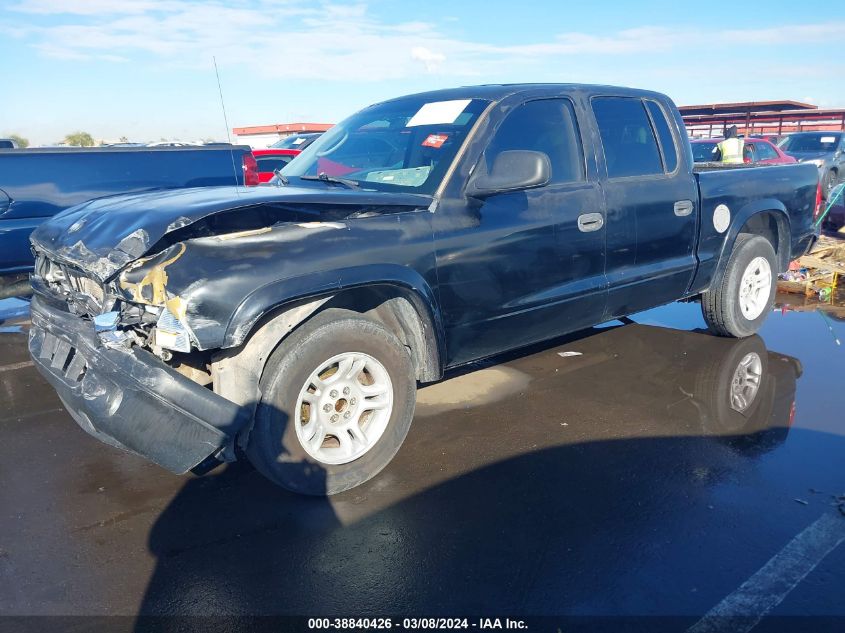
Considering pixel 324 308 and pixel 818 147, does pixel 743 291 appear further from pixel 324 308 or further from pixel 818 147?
pixel 818 147

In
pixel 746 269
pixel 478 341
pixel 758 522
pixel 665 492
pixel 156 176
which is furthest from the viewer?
pixel 156 176

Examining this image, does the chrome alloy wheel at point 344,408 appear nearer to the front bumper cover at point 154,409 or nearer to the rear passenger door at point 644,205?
the front bumper cover at point 154,409

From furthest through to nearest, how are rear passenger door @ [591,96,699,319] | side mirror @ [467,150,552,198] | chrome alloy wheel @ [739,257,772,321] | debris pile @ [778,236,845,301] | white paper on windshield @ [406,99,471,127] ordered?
1. debris pile @ [778,236,845,301]
2. chrome alloy wheel @ [739,257,772,321]
3. rear passenger door @ [591,96,699,319]
4. white paper on windshield @ [406,99,471,127]
5. side mirror @ [467,150,552,198]

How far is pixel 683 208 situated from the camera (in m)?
4.80

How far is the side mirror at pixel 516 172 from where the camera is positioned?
354 cm

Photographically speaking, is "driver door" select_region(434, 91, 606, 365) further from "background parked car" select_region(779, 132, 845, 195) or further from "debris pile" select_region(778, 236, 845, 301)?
"background parked car" select_region(779, 132, 845, 195)

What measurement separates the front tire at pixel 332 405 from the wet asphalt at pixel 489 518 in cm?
17

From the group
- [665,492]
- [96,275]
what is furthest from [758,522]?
[96,275]

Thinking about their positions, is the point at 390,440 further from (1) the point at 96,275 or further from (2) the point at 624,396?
(2) the point at 624,396

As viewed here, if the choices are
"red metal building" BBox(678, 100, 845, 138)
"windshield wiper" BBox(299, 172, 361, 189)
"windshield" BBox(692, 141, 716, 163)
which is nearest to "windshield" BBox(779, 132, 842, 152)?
"windshield" BBox(692, 141, 716, 163)

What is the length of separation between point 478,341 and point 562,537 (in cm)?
120

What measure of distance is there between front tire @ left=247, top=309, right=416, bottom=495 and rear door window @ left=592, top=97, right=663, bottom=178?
208cm

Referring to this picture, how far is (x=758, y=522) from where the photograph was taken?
10.00ft

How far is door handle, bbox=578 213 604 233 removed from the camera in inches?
161
